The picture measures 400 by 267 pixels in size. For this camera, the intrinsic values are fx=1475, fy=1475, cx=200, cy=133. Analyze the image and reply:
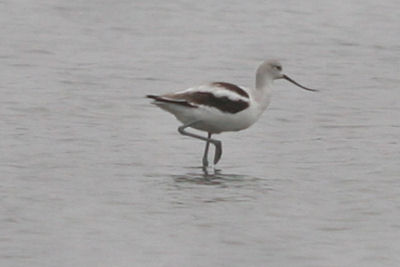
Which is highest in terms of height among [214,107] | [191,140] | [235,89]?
[235,89]

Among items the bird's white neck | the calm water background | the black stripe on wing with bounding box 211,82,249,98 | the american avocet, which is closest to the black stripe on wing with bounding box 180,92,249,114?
the american avocet

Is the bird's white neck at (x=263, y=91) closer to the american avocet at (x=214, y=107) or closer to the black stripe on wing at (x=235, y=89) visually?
the american avocet at (x=214, y=107)

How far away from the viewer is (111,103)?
54.5ft

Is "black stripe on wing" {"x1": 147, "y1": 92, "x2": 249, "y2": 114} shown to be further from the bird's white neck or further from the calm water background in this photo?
the calm water background

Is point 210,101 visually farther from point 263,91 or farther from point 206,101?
point 263,91

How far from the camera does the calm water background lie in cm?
1036

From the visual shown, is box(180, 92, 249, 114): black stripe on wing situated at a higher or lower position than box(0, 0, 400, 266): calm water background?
higher

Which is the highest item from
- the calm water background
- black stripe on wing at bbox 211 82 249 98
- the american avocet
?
black stripe on wing at bbox 211 82 249 98

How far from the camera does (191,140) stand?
49.0ft

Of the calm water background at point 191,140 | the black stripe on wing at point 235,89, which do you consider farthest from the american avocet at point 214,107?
the calm water background at point 191,140

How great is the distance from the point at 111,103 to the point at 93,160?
10.9 feet

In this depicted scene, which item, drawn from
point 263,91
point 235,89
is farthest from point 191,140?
point 235,89

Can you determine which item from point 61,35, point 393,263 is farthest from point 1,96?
point 393,263

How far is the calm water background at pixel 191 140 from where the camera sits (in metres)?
10.4
